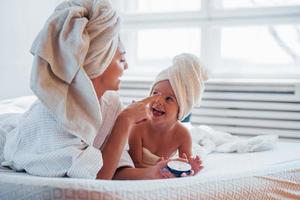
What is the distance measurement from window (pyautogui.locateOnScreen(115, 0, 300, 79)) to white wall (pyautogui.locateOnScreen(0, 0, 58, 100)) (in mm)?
616

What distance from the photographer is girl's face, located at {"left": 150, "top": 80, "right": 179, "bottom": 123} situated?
1.41 meters

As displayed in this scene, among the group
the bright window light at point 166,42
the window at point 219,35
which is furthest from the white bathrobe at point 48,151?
the bright window light at point 166,42

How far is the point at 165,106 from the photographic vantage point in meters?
1.41

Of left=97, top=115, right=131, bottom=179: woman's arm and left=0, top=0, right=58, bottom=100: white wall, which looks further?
left=0, top=0, right=58, bottom=100: white wall

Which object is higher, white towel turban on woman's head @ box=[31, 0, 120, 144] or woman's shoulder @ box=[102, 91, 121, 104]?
white towel turban on woman's head @ box=[31, 0, 120, 144]

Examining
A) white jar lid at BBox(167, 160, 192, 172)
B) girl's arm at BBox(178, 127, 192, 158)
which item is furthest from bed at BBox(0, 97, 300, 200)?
girl's arm at BBox(178, 127, 192, 158)

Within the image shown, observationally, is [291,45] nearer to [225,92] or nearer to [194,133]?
[225,92]

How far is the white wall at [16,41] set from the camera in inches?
84.2

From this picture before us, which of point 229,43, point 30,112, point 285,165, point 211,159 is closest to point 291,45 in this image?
point 229,43

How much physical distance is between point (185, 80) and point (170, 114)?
0.13 metres

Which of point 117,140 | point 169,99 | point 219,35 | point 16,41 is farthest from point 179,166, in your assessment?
point 219,35

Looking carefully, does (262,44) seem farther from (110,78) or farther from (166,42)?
(110,78)

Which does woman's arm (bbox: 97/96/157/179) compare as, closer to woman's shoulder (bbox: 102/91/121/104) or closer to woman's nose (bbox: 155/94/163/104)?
woman's shoulder (bbox: 102/91/121/104)

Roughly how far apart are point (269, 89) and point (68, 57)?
149 cm
